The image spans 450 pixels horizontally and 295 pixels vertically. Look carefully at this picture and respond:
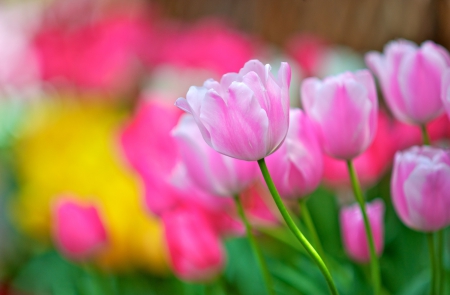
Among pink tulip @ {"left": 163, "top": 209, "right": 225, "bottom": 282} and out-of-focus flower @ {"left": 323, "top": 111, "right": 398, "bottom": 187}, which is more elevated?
out-of-focus flower @ {"left": 323, "top": 111, "right": 398, "bottom": 187}

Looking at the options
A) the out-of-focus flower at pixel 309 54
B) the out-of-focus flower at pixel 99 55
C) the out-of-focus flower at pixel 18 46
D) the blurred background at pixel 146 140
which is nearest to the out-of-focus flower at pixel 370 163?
the blurred background at pixel 146 140

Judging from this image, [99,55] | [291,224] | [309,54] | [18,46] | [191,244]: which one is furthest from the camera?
[18,46]

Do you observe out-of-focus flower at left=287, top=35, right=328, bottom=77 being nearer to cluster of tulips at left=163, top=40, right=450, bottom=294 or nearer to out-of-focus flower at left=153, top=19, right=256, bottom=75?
out-of-focus flower at left=153, top=19, right=256, bottom=75

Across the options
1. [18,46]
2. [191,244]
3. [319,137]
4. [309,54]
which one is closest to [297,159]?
[319,137]

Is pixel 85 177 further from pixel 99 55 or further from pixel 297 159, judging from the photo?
pixel 297 159

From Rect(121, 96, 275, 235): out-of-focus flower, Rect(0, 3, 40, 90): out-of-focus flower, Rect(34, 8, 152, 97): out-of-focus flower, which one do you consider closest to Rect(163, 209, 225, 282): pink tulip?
Rect(121, 96, 275, 235): out-of-focus flower

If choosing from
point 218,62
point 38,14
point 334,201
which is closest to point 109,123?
point 218,62
